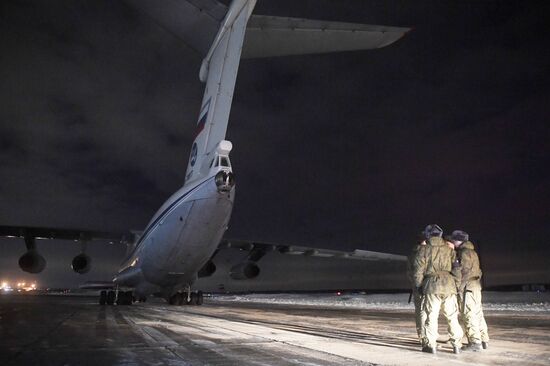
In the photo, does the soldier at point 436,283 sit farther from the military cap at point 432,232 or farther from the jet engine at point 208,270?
the jet engine at point 208,270

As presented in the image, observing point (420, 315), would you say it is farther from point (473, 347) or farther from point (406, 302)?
point (406, 302)

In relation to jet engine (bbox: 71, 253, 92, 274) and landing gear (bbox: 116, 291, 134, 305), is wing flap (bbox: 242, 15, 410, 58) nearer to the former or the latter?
jet engine (bbox: 71, 253, 92, 274)

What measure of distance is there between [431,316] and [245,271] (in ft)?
57.4

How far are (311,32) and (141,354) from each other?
391 inches

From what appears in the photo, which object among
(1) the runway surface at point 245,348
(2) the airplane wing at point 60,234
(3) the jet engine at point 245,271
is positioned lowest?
(1) the runway surface at point 245,348

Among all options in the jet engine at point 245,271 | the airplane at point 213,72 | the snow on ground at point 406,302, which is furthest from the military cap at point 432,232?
the jet engine at point 245,271

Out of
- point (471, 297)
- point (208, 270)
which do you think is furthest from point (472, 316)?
point (208, 270)

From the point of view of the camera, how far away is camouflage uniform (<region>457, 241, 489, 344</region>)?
575cm

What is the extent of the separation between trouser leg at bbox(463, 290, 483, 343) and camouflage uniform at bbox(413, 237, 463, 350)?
0.74 ft

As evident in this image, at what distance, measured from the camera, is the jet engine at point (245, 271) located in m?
22.3

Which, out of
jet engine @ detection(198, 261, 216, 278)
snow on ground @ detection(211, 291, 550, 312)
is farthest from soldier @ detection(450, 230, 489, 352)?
jet engine @ detection(198, 261, 216, 278)

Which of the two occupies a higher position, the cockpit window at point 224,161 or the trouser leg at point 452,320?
the cockpit window at point 224,161

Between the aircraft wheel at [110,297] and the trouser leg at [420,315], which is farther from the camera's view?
the aircraft wheel at [110,297]

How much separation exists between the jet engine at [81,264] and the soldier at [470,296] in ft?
66.0
